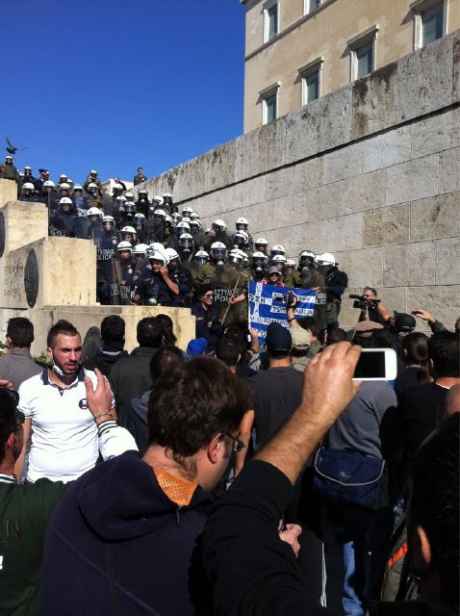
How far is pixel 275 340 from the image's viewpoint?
3957 millimetres

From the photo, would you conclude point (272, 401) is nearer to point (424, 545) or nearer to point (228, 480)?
point (228, 480)

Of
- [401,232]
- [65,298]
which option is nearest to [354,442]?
[65,298]

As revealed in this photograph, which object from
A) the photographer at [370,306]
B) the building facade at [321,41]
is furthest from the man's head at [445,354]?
the building facade at [321,41]

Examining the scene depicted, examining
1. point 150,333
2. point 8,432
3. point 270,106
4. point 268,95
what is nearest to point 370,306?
point 150,333

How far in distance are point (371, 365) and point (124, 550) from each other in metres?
0.92

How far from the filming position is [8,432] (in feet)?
6.66

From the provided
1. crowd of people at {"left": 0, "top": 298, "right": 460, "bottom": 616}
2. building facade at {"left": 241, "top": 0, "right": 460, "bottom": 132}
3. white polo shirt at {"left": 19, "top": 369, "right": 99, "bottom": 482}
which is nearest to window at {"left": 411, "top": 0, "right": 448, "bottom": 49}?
building facade at {"left": 241, "top": 0, "right": 460, "bottom": 132}

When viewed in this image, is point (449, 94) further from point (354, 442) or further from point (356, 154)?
point (354, 442)

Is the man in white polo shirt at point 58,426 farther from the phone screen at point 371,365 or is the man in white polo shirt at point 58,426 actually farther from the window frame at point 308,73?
the window frame at point 308,73

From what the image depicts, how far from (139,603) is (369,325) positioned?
4006 millimetres

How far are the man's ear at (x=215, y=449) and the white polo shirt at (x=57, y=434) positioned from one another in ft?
6.70

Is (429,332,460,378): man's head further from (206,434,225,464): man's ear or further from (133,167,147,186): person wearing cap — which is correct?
(133,167,147,186): person wearing cap

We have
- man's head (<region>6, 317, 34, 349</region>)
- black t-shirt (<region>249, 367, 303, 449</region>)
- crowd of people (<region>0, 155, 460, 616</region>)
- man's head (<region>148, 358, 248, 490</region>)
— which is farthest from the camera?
man's head (<region>6, 317, 34, 349</region>)

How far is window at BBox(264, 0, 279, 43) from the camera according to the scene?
87.8ft
